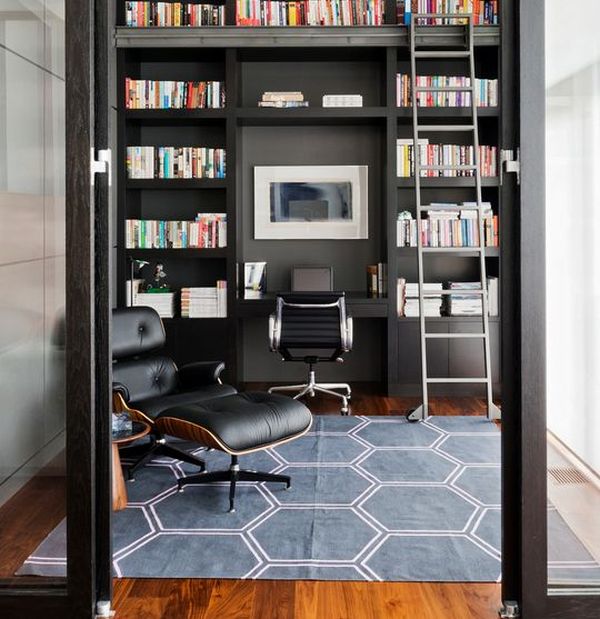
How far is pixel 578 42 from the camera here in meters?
2.28

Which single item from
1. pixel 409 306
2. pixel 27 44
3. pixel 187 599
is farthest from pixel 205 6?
pixel 187 599

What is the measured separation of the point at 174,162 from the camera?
596 cm

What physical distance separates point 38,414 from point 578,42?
1.93 meters

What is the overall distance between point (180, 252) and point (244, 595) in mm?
3669

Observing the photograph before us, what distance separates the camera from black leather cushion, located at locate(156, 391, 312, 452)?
3.41m

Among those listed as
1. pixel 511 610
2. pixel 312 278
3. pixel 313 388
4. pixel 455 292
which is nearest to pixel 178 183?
pixel 312 278

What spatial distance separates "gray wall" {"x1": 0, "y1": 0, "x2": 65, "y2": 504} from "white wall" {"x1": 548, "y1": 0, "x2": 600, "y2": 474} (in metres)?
1.44

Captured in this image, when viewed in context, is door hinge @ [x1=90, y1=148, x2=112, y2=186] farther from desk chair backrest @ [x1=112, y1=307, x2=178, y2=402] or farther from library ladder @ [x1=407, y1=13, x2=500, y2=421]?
library ladder @ [x1=407, y1=13, x2=500, y2=421]

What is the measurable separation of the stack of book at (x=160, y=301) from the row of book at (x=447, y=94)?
2.27 metres

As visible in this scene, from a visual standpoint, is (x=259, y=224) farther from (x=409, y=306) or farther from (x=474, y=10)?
(x=474, y=10)

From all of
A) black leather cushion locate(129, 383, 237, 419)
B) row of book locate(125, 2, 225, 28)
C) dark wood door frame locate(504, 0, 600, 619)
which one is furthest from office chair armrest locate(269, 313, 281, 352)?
dark wood door frame locate(504, 0, 600, 619)

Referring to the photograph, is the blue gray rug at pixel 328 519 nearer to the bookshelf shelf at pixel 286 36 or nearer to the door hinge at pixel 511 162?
the door hinge at pixel 511 162

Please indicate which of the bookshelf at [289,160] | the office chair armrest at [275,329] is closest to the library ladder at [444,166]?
the bookshelf at [289,160]

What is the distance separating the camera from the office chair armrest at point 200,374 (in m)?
4.41
